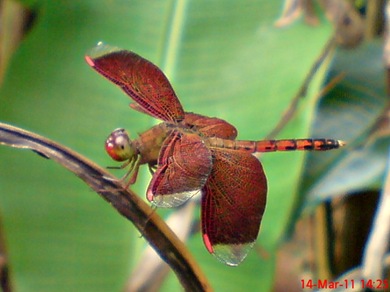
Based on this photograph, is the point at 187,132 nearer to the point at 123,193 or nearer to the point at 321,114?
the point at 123,193

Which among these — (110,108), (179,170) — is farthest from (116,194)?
(110,108)

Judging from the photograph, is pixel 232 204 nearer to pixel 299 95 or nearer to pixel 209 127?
pixel 209 127

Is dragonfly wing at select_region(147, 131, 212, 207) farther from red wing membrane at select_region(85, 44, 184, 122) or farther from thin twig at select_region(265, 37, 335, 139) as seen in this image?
thin twig at select_region(265, 37, 335, 139)

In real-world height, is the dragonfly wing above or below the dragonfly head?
below

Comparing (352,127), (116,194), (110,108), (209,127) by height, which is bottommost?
(116,194)

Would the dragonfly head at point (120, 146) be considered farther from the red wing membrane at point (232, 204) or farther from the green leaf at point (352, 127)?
the green leaf at point (352, 127)

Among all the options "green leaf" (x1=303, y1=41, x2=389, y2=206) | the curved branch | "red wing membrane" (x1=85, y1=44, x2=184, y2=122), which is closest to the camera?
the curved branch

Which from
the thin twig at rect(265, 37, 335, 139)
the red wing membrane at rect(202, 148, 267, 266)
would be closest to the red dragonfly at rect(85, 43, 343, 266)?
the red wing membrane at rect(202, 148, 267, 266)
